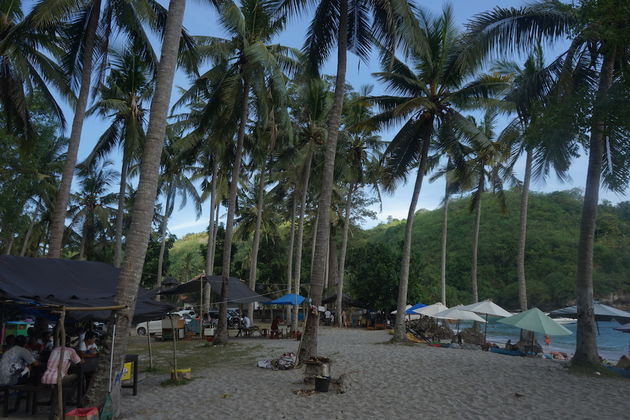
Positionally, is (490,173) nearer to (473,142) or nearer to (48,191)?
(473,142)

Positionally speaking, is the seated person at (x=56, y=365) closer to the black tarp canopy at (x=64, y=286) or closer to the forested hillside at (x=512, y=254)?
the black tarp canopy at (x=64, y=286)

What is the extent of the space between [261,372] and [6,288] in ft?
19.9

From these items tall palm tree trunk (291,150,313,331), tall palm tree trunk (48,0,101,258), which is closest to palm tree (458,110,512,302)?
tall palm tree trunk (291,150,313,331)

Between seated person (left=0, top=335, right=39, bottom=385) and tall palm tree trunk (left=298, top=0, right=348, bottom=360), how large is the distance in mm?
5896

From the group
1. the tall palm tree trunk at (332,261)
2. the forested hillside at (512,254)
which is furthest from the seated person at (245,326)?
the tall palm tree trunk at (332,261)

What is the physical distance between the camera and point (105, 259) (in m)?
43.8

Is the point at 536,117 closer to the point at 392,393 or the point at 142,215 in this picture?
the point at 392,393

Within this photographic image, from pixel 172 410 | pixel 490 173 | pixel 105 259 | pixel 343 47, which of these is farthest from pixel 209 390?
pixel 105 259

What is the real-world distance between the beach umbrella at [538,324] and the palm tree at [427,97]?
456 cm

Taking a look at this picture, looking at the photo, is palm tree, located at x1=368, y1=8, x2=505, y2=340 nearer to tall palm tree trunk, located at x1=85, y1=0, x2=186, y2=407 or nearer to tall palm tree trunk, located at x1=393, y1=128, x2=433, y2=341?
tall palm tree trunk, located at x1=393, y1=128, x2=433, y2=341

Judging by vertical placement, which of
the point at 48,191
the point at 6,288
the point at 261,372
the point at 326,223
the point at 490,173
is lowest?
the point at 261,372

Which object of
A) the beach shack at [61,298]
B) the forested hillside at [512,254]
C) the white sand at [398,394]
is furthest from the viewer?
the forested hillside at [512,254]

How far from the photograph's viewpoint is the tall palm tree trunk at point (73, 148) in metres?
12.4

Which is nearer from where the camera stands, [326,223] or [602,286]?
[326,223]
